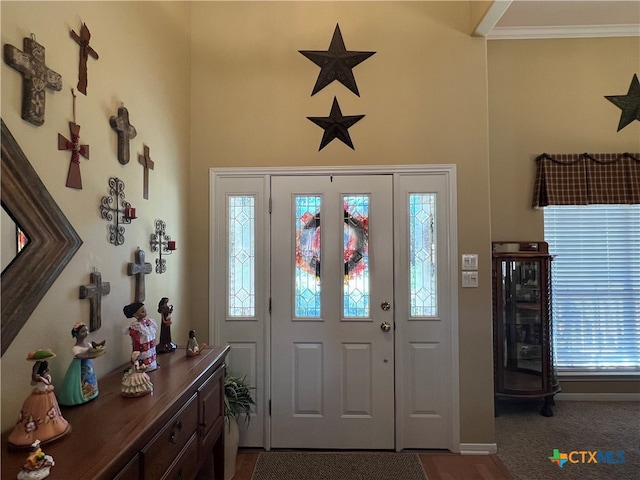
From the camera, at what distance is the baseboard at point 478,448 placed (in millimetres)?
2557

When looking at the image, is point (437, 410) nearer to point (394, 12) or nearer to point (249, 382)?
point (249, 382)

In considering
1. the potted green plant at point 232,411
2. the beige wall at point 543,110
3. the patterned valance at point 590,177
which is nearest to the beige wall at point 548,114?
the beige wall at point 543,110

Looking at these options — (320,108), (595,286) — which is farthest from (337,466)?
(595,286)

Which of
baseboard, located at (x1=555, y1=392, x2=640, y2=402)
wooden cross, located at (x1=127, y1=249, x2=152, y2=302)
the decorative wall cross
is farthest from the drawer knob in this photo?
baseboard, located at (x1=555, y1=392, x2=640, y2=402)

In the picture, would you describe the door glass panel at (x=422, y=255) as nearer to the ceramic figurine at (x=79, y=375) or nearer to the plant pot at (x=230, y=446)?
the plant pot at (x=230, y=446)

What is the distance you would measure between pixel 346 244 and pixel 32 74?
1.96 metres

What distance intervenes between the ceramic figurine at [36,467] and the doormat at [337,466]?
5.83 feet

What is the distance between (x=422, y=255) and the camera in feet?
→ 8.72

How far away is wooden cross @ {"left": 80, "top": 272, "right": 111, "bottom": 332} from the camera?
1.46 meters

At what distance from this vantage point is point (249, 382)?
2.66 metres

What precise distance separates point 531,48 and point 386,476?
3.81 meters

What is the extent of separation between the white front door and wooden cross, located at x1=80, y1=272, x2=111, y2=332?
128cm

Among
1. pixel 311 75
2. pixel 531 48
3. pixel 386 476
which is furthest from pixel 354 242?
pixel 531 48

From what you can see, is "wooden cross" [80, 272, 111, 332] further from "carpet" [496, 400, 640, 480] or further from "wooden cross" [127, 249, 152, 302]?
"carpet" [496, 400, 640, 480]
